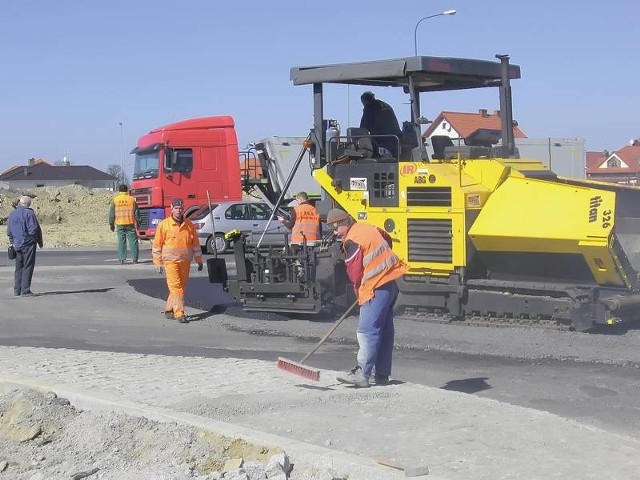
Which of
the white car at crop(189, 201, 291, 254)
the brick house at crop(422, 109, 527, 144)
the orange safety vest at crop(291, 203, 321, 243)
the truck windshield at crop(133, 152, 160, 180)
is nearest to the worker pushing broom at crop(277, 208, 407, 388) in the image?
the brick house at crop(422, 109, 527, 144)

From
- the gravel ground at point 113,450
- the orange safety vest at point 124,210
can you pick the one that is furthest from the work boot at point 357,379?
the orange safety vest at point 124,210

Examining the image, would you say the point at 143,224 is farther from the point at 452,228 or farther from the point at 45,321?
the point at 452,228

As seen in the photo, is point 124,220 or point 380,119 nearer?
point 380,119

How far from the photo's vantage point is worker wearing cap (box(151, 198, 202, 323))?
12.3m

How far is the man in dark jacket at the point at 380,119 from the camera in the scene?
11859 mm

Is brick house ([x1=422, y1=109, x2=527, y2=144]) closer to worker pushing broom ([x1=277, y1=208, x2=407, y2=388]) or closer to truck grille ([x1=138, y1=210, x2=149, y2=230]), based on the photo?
worker pushing broom ([x1=277, y1=208, x2=407, y2=388])

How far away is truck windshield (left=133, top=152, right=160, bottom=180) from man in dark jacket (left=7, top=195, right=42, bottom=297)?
1031 cm

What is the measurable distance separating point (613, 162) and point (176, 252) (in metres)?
56.2

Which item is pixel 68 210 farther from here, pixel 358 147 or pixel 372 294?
Result: pixel 372 294

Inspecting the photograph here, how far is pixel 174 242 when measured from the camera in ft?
40.5

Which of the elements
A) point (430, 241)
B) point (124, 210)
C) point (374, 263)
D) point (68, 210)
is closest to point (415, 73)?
point (430, 241)

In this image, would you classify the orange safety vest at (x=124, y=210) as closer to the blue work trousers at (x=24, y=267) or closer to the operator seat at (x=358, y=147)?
the blue work trousers at (x=24, y=267)

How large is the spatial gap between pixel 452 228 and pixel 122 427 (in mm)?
5421

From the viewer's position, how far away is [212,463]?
6.09m
